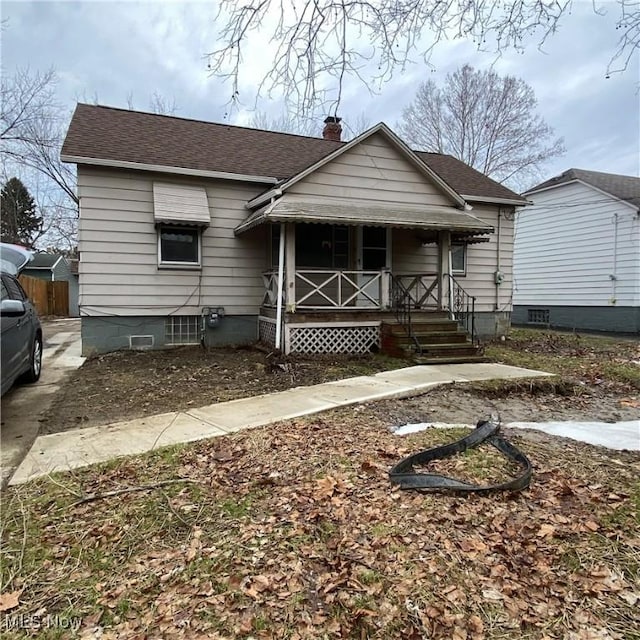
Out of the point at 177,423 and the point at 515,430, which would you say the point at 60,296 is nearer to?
the point at 177,423

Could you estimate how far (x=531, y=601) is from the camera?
220 cm

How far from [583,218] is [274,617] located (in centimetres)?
1799

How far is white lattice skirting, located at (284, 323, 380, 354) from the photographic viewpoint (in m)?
9.14

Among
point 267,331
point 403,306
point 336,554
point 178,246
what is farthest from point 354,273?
point 336,554

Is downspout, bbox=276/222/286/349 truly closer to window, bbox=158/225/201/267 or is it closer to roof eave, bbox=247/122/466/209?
roof eave, bbox=247/122/466/209

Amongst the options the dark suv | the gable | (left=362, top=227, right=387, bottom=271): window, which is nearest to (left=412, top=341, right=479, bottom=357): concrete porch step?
(left=362, top=227, right=387, bottom=271): window

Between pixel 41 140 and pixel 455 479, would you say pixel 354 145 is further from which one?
pixel 41 140

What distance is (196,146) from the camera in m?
11.0

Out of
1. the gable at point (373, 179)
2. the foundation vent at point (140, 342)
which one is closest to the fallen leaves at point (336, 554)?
the foundation vent at point (140, 342)

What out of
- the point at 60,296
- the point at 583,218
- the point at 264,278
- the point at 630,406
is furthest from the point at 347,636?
the point at 60,296

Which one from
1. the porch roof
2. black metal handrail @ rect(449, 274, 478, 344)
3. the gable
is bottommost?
black metal handrail @ rect(449, 274, 478, 344)

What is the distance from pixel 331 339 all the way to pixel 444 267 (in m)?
3.11

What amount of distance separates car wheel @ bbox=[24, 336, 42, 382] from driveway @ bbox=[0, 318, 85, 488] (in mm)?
111

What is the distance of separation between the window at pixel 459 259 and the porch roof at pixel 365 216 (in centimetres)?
215
